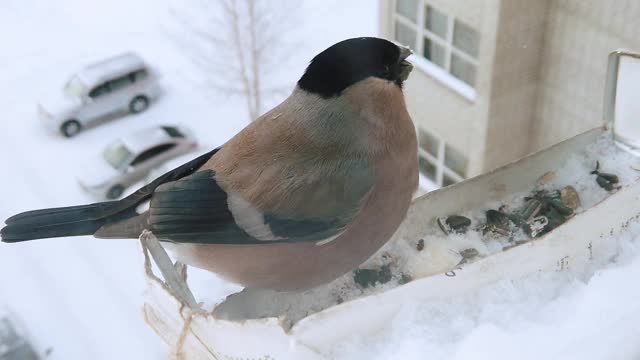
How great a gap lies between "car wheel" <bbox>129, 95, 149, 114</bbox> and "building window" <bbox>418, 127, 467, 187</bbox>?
1270 mm

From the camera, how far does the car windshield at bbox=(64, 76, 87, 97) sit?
282 centimetres

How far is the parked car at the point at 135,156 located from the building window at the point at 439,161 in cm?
95

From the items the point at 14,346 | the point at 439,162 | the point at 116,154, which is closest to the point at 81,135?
the point at 116,154

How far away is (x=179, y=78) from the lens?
115 inches

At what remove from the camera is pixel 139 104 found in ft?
9.37

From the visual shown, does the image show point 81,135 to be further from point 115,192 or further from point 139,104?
point 115,192

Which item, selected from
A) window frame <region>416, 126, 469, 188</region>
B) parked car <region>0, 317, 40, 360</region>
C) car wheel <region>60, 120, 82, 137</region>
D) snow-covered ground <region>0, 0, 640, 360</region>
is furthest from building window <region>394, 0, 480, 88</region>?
car wheel <region>60, 120, 82, 137</region>

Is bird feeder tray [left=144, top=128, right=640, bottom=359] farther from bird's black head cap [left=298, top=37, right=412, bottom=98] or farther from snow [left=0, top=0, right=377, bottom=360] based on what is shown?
snow [left=0, top=0, right=377, bottom=360]

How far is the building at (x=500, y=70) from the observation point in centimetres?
142

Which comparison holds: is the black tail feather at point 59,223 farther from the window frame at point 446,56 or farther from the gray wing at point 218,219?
the window frame at point 446,56

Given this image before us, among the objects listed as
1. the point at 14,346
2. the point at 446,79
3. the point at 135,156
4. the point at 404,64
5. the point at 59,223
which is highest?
the point at 404,64

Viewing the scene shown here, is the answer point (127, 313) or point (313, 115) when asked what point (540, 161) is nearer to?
Answer: point (313, 115)

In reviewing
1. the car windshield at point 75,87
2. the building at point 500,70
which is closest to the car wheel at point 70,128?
the car windshield at point 75,87

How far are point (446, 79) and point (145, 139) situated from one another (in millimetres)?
1213
